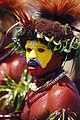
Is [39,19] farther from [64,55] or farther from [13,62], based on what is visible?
[13,62]

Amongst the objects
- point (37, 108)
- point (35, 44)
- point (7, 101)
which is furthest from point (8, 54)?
point (37, 108)

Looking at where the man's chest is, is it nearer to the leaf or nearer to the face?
the face

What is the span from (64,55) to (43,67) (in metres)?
0.14

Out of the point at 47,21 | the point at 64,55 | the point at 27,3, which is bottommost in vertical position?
the point at 64,55

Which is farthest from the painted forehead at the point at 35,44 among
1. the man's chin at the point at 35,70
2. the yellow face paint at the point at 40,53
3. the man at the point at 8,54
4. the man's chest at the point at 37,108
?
the man at the point at 8,54

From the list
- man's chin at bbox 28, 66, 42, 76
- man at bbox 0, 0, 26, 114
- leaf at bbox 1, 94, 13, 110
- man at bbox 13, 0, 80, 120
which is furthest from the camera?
man at bbox 0, 0, 26, 114

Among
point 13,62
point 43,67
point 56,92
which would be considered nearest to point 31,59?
point 43,67

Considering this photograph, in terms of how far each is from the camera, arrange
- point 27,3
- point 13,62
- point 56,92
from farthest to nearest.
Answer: point 13,62, point 27,3, point 56,92

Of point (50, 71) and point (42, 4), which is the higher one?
point (42, 4)

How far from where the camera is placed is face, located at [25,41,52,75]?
→ 8.78 feet

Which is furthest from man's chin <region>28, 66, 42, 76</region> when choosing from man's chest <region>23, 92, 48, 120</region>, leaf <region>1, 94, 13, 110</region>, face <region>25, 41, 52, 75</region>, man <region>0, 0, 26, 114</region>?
man <region>0, 0, 26, 114</region>

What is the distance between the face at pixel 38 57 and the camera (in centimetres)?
268

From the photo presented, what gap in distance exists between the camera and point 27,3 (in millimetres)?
3062

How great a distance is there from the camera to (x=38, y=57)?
8.79 feet
